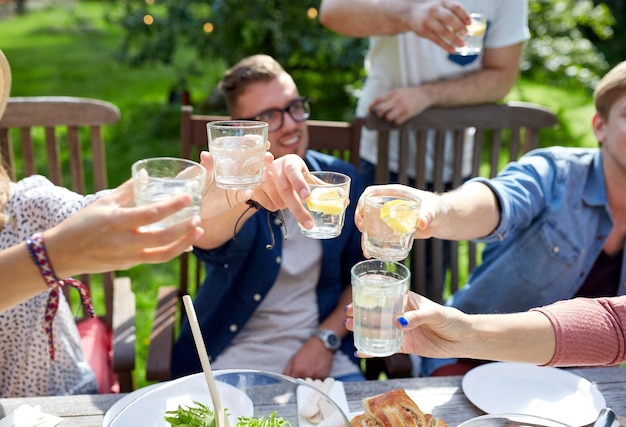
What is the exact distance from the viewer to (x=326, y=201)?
5.75 ft

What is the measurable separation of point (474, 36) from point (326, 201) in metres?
1.42

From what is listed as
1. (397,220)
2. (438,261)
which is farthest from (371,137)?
(397,220)

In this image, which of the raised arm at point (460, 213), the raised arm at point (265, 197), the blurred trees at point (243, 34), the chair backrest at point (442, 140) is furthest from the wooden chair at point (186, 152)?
the blurred trees at point (243, 34)

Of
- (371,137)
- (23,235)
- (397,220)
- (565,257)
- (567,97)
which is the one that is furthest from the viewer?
(567,97)

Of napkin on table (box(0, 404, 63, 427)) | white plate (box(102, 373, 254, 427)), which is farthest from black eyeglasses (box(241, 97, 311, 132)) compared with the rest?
napkin on table (box(0, 404, 63, 427))

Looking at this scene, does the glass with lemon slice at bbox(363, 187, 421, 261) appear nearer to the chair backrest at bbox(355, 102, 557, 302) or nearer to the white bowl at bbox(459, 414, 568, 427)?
the white bowl at bbox(459, 414, 568, 427)

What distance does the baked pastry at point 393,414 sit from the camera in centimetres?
167

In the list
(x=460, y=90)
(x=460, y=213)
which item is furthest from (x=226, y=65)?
(x=460, y=213)

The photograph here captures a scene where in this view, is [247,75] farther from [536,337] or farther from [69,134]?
[536,337]

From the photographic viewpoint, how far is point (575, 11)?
7.17m

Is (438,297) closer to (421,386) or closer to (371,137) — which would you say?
(371,137)

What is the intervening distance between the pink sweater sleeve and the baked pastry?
1.29 feet

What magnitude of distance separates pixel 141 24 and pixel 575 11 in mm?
4313

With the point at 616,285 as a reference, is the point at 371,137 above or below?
above
